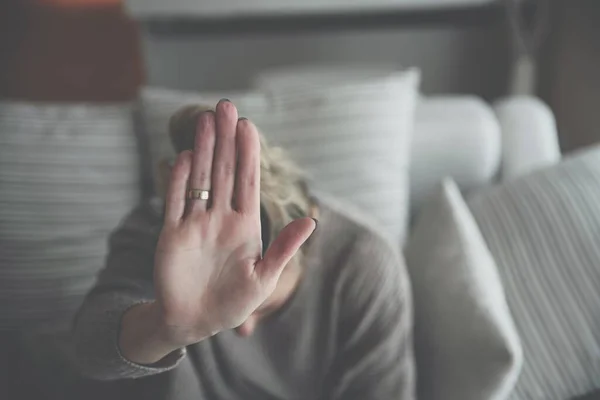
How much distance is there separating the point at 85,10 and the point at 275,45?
1.93ft

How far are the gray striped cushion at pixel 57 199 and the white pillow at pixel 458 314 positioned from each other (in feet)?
1.39

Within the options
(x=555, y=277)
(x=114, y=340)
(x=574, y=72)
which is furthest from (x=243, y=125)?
(x=574, y=72)

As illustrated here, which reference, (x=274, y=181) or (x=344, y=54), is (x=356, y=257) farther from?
(x=344, y=54)

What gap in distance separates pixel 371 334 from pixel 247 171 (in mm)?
342

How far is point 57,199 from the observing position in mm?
860

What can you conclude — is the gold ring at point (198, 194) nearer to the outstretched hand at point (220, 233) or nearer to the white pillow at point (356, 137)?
the outstretched hand at point (220, 233)

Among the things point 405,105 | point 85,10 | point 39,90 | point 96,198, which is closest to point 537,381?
point 405,105

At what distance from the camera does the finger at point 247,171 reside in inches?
18.1

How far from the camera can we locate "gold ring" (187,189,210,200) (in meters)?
0.46

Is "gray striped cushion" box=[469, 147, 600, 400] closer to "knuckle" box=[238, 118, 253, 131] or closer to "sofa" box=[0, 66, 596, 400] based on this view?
"sofa" box=[0, 66, 596, 400]

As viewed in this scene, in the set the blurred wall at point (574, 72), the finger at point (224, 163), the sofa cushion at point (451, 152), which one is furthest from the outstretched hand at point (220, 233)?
the blurred wall at point (574, 72)

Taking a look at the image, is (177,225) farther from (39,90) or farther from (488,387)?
(39,90)

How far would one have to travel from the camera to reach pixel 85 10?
1883mm

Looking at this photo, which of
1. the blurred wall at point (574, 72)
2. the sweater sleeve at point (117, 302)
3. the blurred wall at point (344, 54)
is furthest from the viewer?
the blurred wall at point (344, 54)
